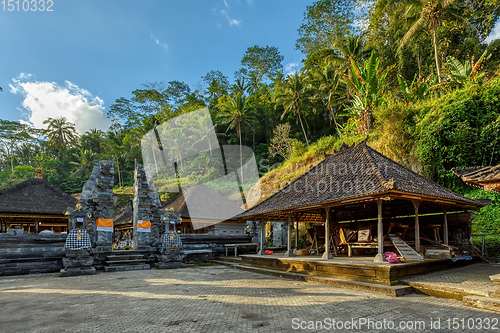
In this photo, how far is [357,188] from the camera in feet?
26.8

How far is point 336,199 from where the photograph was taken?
8.16 m

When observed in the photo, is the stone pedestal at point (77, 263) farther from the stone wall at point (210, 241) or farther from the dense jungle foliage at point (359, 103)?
the dense jungle foliage at point (359, 103)

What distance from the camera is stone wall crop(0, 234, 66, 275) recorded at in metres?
10.8

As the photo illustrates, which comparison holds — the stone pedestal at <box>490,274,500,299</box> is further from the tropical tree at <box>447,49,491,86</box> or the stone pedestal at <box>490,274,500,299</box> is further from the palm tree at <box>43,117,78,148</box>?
the palm tree at <box>43,117,78,148</box>

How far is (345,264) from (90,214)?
1128 cm

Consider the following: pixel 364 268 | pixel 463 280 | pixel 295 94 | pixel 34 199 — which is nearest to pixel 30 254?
pixel 34 199

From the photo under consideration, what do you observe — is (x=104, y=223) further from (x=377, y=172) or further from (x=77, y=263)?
(x=377, y=172)

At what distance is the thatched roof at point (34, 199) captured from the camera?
1672 cm

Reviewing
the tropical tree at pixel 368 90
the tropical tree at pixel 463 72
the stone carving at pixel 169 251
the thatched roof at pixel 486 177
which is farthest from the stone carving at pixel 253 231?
the tropical tree at pixel 463 72

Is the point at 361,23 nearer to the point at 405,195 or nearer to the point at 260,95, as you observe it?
the point at 260,95

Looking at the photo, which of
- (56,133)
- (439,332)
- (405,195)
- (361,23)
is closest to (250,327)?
(439,332)

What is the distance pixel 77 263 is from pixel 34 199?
980cm

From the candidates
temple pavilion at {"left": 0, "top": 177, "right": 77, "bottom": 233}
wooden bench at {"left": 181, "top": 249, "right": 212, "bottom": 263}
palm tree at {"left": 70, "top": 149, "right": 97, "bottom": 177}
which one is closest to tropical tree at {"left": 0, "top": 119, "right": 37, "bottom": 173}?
palm tree at {"left": 70, "top": 149, "right": 97, "bottom": 177}

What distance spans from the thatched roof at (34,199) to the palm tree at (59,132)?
129 feet
